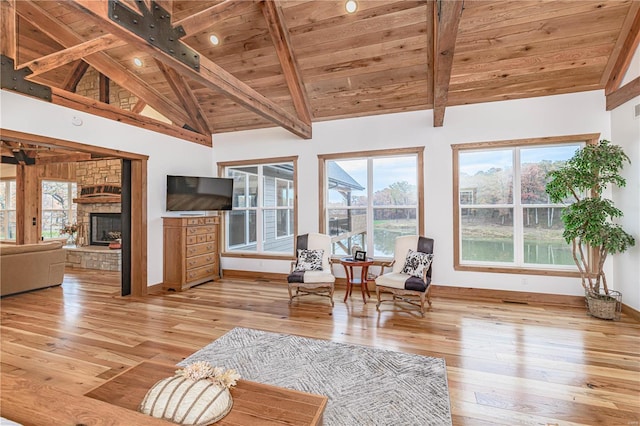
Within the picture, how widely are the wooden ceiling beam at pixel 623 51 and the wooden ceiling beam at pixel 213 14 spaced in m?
4.49

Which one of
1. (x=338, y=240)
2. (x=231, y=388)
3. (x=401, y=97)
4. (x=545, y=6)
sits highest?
(x=545, y=6)

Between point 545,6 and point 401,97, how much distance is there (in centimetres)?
198

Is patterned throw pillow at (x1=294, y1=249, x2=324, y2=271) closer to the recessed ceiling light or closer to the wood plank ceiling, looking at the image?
the wood plank ceiling

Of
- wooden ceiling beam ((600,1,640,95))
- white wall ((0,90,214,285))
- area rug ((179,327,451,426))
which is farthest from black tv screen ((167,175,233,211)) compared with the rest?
wooden ceiling beam ((600,1,640,95))

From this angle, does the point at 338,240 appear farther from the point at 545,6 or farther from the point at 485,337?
the point at 545,6

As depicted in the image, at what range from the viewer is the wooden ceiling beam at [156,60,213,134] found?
5098mm

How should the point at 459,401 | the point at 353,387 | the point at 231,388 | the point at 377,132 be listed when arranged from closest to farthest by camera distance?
the point at 231,388 < the point at 459,401 < the point at 353,387 < the point at 377,132

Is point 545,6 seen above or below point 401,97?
above

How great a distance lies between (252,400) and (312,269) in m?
3.00

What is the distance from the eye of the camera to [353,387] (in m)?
2.31

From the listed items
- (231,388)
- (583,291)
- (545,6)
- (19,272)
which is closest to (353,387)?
(231,388)

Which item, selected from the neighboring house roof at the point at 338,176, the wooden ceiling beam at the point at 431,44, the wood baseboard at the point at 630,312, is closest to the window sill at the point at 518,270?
the wood baseboard at the point at 630,312

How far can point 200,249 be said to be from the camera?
5.49m

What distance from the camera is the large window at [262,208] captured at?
5.95 metres
